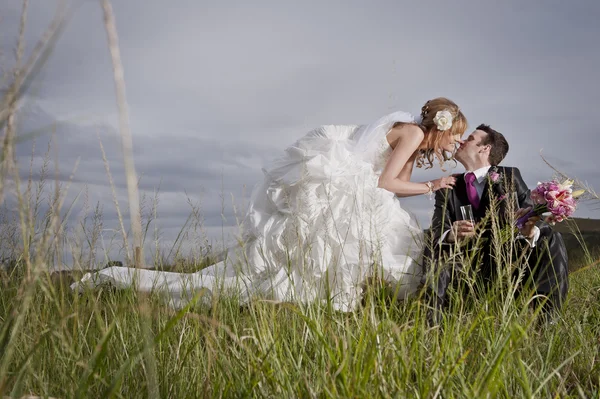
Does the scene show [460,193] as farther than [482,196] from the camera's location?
Yes

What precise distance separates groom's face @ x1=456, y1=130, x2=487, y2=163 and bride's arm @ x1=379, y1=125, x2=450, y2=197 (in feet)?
1.13

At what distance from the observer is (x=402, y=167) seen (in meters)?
4.55

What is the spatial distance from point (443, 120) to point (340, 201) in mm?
1147

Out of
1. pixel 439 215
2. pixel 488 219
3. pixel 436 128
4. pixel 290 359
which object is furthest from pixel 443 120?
pixel 290 359

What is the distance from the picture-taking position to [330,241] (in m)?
4.03

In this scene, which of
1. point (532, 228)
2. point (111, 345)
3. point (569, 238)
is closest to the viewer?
point (111, 345)

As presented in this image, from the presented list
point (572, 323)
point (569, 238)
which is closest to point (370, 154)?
point (572, 323)

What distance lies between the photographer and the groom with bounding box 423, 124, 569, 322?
12.3ft

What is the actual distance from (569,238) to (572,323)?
24.3ft

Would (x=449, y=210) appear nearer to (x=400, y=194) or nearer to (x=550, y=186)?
(x=400, y=194)

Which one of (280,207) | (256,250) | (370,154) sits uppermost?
(370,154)

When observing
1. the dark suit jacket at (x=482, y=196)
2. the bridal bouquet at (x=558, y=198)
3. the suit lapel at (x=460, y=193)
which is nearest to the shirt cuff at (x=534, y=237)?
the dark suit jacket at (x=482, y=196)

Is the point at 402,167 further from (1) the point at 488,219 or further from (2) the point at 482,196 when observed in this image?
(1) the point at 488,219

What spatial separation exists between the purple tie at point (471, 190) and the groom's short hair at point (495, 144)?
333mm
